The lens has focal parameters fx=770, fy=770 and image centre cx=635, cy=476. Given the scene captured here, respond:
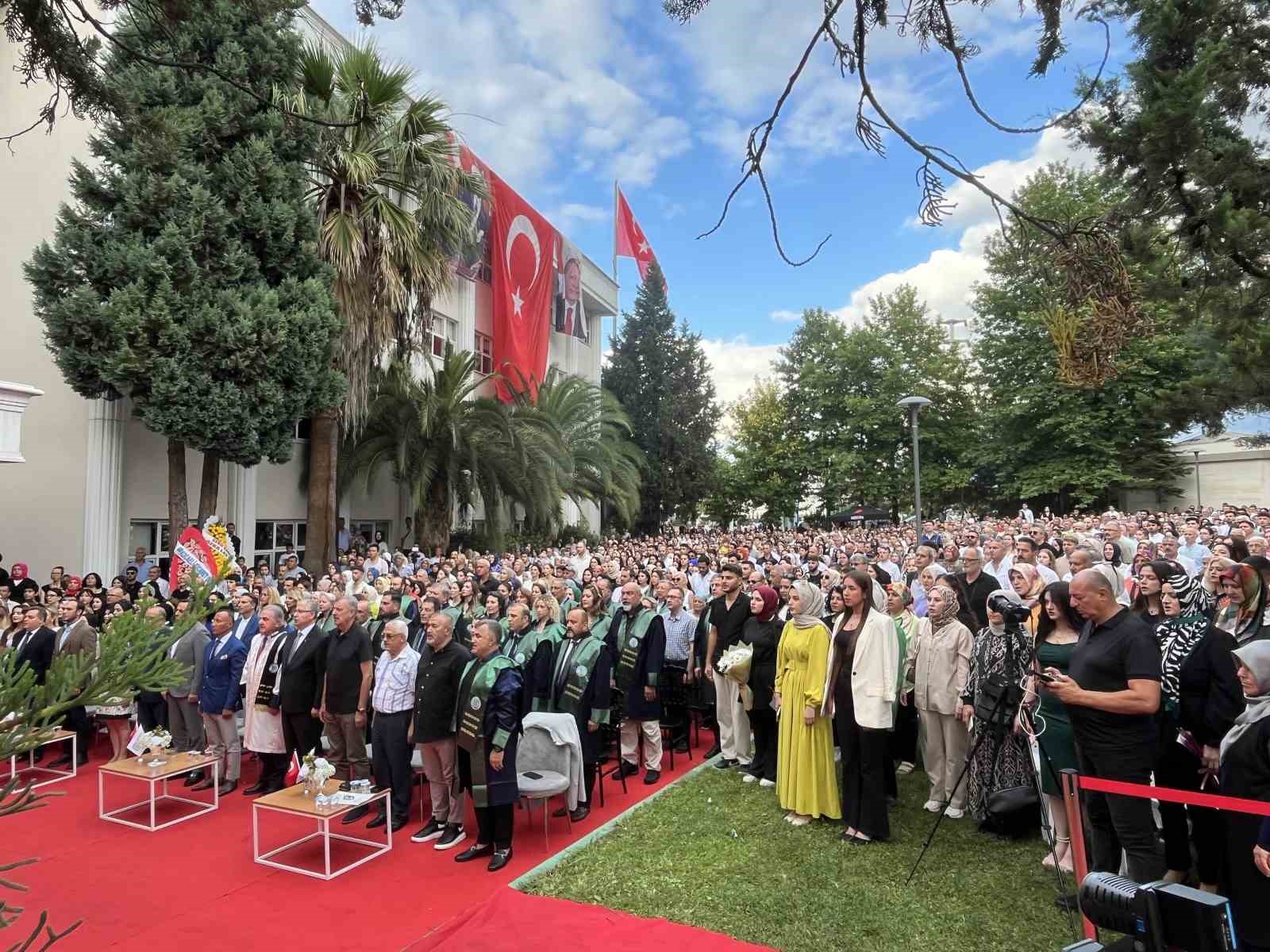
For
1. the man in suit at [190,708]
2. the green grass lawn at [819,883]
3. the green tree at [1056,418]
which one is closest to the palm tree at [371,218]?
the man in suit at [190,708]

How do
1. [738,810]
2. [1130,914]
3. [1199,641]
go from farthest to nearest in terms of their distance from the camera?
1. [738,810]
2. [1199,641]
3. [1130,914]

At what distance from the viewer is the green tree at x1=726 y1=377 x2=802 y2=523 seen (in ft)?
138

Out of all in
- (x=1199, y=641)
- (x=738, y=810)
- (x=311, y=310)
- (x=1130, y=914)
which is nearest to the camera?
(x=1130, y=914)

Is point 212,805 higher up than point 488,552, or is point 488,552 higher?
point 488,552

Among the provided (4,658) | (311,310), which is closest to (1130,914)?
(4,658)

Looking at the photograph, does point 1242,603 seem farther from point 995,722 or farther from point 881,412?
point 881,412

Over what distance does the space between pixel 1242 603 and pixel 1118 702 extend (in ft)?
4.28

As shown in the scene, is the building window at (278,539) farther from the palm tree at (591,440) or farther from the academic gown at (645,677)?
the academic gown at (645,677)

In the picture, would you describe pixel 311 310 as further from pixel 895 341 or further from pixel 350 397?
pixel 895 341

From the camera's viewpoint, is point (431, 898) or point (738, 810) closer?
point (431, 898)

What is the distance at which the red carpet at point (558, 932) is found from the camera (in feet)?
14.4

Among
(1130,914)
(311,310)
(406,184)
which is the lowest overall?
(1130,914)

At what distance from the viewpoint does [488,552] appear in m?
20.4

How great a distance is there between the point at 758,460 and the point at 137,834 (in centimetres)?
3788
